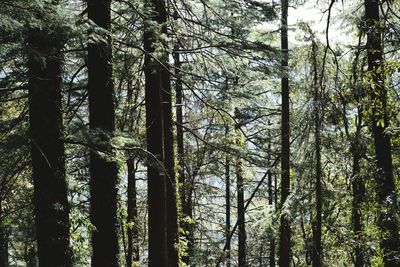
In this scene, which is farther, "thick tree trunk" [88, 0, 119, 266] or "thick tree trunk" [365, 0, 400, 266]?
"thick tree trunk" [88, 0, 119, 266]

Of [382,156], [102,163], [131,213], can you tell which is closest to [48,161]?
[102,163]

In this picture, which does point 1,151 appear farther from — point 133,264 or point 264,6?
point 133,264

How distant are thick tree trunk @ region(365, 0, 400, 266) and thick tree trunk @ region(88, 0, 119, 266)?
148 inches

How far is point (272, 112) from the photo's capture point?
59.0 ft

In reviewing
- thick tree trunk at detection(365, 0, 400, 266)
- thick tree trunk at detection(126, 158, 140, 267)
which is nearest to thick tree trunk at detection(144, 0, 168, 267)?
thick tree trunk at detection(365, 0, 400, 266)

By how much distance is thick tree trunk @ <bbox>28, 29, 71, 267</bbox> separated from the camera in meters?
6.00

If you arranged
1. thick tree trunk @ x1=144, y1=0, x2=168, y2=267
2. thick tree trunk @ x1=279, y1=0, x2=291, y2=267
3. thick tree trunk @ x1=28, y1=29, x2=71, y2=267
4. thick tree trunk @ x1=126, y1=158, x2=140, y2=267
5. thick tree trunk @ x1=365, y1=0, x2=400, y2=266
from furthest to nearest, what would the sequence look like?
1. thick tree trunk @ x1=126, y1=158, x2=140, y2=267
2. thick tree trunk @ x1=279, y1=0, x2=291, y2=267
3. thick tree trunk @ x1=144, y1=0, x2=168, y2=267
4. thick tree trunk @ x1=28, y1=29, x2=71, y2=267
5. thick tree trunk @ x1=365, y1=0, x2=400, y2=266

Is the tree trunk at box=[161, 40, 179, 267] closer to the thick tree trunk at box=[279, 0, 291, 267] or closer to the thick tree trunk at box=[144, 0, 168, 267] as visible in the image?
the thick tree trunk at box=[144, 0, 168, 267]

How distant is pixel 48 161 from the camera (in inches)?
239

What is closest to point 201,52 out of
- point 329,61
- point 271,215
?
point 329,61

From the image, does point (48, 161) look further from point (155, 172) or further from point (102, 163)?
point (155, 172)

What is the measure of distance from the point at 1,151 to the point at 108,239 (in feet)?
6.94

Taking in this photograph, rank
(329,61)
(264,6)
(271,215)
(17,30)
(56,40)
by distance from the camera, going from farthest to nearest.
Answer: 1. (271,215)
2. (329,61)
3. (264,6)
4. (56,40)
5. (17,30)

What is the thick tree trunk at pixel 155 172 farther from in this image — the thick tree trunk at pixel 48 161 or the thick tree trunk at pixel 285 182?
the thick tree trunk at pixel 285 182
